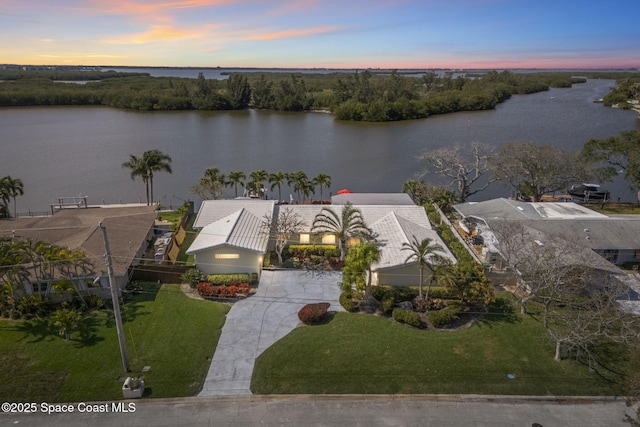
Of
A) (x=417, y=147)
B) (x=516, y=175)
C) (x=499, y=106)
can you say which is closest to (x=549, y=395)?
(x=516, y=175)

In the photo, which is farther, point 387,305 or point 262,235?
point 262,235

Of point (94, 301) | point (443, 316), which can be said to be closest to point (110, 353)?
point (94, 301)

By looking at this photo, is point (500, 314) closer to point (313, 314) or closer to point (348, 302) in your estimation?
point (348, 302)

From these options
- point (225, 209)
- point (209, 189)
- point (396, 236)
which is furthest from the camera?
point (209, 189)

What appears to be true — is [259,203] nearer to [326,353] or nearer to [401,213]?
[401,213]

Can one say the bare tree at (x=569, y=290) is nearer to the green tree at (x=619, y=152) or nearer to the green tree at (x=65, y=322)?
the green tree at (x=619, y=152)

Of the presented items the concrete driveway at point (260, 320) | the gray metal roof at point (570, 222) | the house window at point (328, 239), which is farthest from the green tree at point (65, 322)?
the gray metal roof at point (570, 222)
